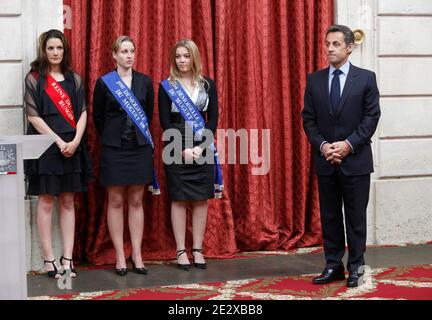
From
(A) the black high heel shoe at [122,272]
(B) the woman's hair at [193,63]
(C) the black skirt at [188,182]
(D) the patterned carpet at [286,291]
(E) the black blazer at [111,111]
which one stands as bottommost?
(D) the patterned carpet at [286,291]

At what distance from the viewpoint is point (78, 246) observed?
6070 mm

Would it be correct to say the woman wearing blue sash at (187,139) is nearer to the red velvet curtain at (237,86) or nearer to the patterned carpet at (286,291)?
the red velvet curtain at (237,86)

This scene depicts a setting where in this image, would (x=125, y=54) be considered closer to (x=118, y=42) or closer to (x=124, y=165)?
(x=118, y=42)

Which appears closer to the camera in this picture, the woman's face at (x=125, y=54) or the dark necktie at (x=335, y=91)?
the dark necktie at (x=335, y=91)

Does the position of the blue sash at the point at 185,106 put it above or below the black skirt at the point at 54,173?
above

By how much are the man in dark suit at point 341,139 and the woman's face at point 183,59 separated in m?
0.99

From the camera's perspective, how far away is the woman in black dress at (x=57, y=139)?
18.1 feet

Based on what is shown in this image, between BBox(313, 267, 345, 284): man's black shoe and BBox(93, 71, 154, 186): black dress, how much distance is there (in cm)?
141

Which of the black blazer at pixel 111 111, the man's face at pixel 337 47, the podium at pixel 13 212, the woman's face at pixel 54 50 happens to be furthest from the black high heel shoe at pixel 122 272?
the man's face at pixel 337 47

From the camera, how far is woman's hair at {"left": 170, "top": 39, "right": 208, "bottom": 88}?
5.77m

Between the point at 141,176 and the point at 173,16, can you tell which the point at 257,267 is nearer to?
the point at 141,176

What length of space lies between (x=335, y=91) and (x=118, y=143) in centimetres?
156

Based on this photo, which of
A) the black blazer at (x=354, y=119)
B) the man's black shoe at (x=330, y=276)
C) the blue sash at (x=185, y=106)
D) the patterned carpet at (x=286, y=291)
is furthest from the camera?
the blue sash at (x=185, y=106)
